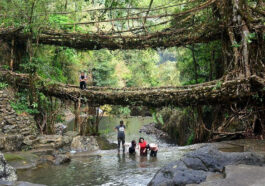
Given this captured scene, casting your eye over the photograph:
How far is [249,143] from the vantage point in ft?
22.9

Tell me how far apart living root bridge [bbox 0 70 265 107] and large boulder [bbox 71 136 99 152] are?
2.45 meters

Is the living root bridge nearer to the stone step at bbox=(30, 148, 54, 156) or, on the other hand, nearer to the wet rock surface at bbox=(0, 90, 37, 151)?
the wet rock surface at bbox=(0, 90, 37, 151)

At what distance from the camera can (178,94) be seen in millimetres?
7918

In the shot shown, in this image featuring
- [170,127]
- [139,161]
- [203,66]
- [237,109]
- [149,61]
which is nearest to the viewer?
[237,109]

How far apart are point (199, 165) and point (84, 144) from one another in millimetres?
7579

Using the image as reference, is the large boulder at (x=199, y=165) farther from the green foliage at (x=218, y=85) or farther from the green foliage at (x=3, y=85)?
the green foliage at (x=3, y=85)

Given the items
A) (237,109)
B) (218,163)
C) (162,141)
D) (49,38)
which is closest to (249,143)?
(237,109)

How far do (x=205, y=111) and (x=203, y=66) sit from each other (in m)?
2.36

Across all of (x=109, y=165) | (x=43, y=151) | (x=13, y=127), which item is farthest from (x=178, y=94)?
(x=13, y=127)

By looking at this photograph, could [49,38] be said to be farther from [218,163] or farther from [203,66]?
[218,163]

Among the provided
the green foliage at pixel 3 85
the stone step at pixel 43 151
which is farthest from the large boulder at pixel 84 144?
the green foliage at pixel 3 85

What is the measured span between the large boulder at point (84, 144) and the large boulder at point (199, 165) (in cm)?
692

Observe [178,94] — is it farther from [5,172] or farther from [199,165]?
[5,172]

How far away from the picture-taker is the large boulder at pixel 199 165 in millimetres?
4199
